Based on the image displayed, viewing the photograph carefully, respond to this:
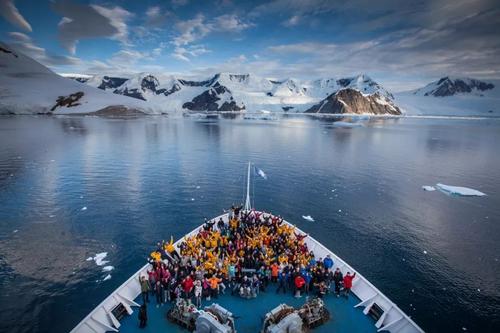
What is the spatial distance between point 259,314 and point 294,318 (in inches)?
155

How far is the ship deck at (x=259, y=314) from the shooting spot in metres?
16.9

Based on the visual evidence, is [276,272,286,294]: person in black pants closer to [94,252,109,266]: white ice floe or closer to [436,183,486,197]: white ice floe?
[94,252,109,266]: white ice floe

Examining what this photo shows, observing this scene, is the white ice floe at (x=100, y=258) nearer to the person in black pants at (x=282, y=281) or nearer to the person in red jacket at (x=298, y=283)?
the person in black pants at (x=282, y=281)

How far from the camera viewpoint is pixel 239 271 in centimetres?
2009

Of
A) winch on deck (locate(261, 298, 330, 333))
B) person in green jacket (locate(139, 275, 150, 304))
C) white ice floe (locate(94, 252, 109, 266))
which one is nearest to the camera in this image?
winch on deck (locate(261, 298, 330, 333))

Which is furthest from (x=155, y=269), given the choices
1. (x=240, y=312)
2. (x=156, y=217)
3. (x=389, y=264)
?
(x=389, y=264)

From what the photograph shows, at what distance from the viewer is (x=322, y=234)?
34000mm

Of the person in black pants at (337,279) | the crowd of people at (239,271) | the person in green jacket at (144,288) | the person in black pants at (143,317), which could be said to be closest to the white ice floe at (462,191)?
the crowd of people at (239,271)

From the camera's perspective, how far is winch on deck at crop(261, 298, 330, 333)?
14680 millimetres

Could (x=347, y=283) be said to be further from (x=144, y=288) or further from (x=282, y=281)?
(x=144, y=288)

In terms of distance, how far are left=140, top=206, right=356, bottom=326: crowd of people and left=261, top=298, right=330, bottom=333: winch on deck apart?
86.1 inches

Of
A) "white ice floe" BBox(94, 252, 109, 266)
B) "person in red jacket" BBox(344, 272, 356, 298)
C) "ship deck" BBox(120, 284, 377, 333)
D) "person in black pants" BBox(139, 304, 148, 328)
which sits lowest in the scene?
"white ice floe" BBox(94, 252, 109, 266)

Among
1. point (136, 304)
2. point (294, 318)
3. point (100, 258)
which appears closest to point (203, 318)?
point (294, 318)

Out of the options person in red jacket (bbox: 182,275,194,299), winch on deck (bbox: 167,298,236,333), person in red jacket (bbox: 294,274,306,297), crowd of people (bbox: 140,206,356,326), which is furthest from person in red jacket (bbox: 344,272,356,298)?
person in red jacket (bbox: 182,275,194,299)
